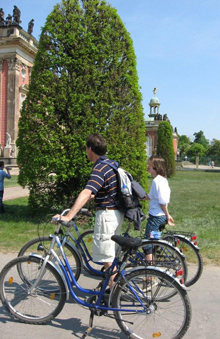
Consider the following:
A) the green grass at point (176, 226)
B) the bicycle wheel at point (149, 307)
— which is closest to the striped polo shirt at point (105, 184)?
the bicycle wheel at point (149, 307)

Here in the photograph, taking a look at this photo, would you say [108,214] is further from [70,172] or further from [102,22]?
[102,22]

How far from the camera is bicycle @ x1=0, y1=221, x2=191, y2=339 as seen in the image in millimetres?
3305

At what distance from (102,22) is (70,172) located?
377cm

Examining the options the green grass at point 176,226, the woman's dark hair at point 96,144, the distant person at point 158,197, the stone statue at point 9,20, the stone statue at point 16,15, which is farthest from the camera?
the stone statue at point 16,15

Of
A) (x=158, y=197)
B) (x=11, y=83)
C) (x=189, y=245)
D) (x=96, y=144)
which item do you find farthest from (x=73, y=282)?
(x=11, y=83)

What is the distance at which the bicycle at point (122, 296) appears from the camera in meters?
3.30

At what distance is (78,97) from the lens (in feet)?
26.6

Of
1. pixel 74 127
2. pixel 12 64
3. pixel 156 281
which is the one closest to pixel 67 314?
pixel 156 281

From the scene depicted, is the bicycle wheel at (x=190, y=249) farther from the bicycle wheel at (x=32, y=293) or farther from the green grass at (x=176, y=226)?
the bicycle wheel at (x=32, y=293)

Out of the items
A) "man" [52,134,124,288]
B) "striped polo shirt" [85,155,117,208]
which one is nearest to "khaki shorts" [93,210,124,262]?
"man" [52,134,124,288]

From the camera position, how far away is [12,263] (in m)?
3.70

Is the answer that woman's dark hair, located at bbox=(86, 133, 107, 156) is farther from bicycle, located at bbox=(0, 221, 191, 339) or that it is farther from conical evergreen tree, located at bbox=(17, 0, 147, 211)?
conical evergreen tree, located at bbox=(17, 0, 147, 211)

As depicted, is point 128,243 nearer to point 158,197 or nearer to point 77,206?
point 77,206

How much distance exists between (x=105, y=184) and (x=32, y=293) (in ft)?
4.75
